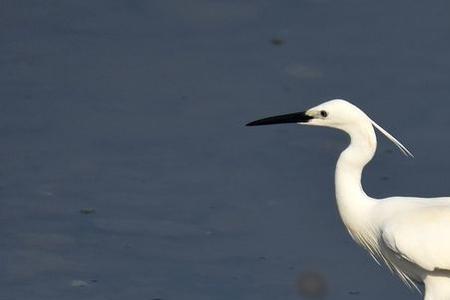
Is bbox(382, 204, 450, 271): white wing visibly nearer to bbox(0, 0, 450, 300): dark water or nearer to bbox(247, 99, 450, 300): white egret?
bbox(247, 99, 450, 300): white egret

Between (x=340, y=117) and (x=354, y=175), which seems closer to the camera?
(x=340, y=117)

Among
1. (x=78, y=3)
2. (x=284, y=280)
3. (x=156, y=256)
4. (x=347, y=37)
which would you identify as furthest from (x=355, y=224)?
(x=78, y=3)

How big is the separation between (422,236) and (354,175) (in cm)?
43

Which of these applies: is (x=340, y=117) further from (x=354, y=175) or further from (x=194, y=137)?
(x=194, y=137)

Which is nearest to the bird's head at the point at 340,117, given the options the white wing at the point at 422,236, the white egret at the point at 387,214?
→ the white egret at the point at 387,214

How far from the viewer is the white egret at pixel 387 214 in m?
7.50

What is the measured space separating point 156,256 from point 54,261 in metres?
0.55

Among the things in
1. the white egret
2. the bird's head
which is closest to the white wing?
the white egret

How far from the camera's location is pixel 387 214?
772 centimetres

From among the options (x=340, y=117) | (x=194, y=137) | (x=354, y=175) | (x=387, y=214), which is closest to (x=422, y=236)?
(x=387, y=214)

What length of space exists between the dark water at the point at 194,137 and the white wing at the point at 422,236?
2.54ft

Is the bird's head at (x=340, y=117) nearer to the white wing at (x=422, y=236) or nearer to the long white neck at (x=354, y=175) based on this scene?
the long white neck at (x=354, y=175)

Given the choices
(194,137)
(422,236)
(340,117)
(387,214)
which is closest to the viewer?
(340,117)

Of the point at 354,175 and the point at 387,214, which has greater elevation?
the point at 354,175
